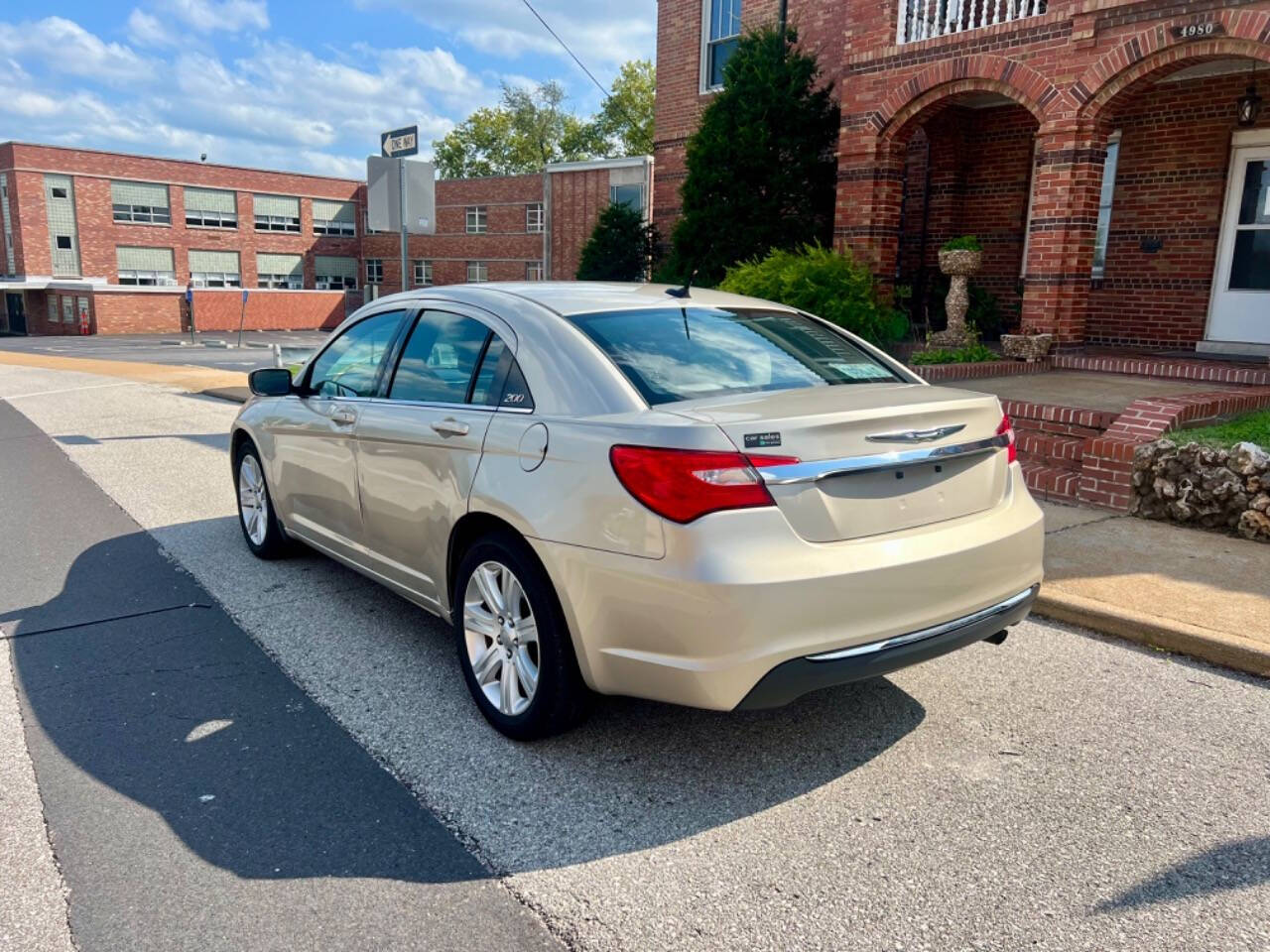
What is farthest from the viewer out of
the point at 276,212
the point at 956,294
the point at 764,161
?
the point at 276,212

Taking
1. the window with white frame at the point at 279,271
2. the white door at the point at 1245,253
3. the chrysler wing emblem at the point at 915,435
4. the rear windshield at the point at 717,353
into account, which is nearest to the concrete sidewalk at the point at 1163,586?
the rear windshield at the point at 717,353

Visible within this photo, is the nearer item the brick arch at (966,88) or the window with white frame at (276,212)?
the brick arch at (966,88)

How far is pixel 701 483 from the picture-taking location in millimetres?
3000

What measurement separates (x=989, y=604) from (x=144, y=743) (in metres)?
3.15

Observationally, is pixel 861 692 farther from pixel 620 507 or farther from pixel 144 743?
pixel 144 743

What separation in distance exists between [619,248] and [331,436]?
14.4m

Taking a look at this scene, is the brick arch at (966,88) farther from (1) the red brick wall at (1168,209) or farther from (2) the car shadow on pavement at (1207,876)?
(2) the car shadow on pavement at (1207,876)

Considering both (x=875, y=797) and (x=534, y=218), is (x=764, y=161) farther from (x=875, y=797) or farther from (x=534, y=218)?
(x=534, y=218)

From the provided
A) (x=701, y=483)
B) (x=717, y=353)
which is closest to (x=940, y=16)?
(x=717, y=353)

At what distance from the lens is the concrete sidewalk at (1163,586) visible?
4.58m

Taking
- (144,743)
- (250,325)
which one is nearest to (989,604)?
(144,743)

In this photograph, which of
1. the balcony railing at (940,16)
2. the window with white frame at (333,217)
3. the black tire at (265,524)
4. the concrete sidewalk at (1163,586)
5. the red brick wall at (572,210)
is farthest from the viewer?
the window with white frame at (333,217)

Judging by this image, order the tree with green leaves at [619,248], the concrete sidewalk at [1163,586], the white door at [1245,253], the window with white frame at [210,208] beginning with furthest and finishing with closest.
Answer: the window with white frame at [210,208] < the tree with green leaves at [619,248] < the white door at [1245,253] < the concrete sidewalk at [1163,586]

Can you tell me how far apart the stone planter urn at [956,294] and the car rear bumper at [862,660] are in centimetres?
858
